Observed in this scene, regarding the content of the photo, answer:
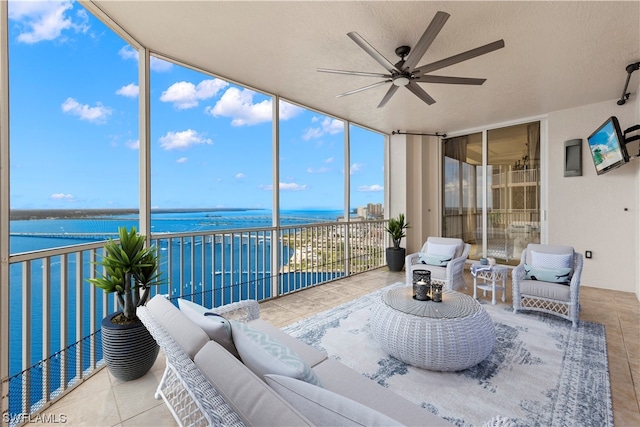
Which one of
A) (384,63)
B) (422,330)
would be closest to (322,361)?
(422,330)

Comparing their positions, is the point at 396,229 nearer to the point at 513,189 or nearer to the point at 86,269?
the point at 513,189

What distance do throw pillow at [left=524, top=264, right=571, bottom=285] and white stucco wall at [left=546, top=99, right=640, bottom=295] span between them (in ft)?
6.17

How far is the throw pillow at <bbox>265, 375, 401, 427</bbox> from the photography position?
Result: 723mm

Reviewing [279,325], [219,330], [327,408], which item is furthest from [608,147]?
[219,330]

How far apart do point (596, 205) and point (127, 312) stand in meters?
6.13

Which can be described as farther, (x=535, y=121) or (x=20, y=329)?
(x=535, y=121)

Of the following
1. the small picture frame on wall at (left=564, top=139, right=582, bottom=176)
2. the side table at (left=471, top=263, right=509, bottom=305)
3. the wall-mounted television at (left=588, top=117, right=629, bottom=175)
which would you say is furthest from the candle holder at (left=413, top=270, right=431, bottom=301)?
the small picture frame on wall at (left=564, top=139, right=582, bottom=176)

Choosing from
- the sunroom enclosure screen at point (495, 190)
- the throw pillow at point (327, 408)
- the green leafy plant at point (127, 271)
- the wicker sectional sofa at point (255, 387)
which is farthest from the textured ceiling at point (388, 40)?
the throw pillow at point (327, 408)

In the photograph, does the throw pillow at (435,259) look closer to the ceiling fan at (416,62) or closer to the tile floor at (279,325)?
the tile floor at (279,325)

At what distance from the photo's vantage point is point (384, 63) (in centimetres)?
238

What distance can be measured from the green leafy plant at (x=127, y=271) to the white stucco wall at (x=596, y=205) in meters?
5.81

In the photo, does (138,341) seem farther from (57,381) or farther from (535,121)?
(535,121)

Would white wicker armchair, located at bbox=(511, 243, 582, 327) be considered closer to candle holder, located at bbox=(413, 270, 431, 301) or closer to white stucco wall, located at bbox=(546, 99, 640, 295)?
candle holder, located at bbox=(413, 270, 431, 301)

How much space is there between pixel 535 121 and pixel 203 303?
6.07 m
